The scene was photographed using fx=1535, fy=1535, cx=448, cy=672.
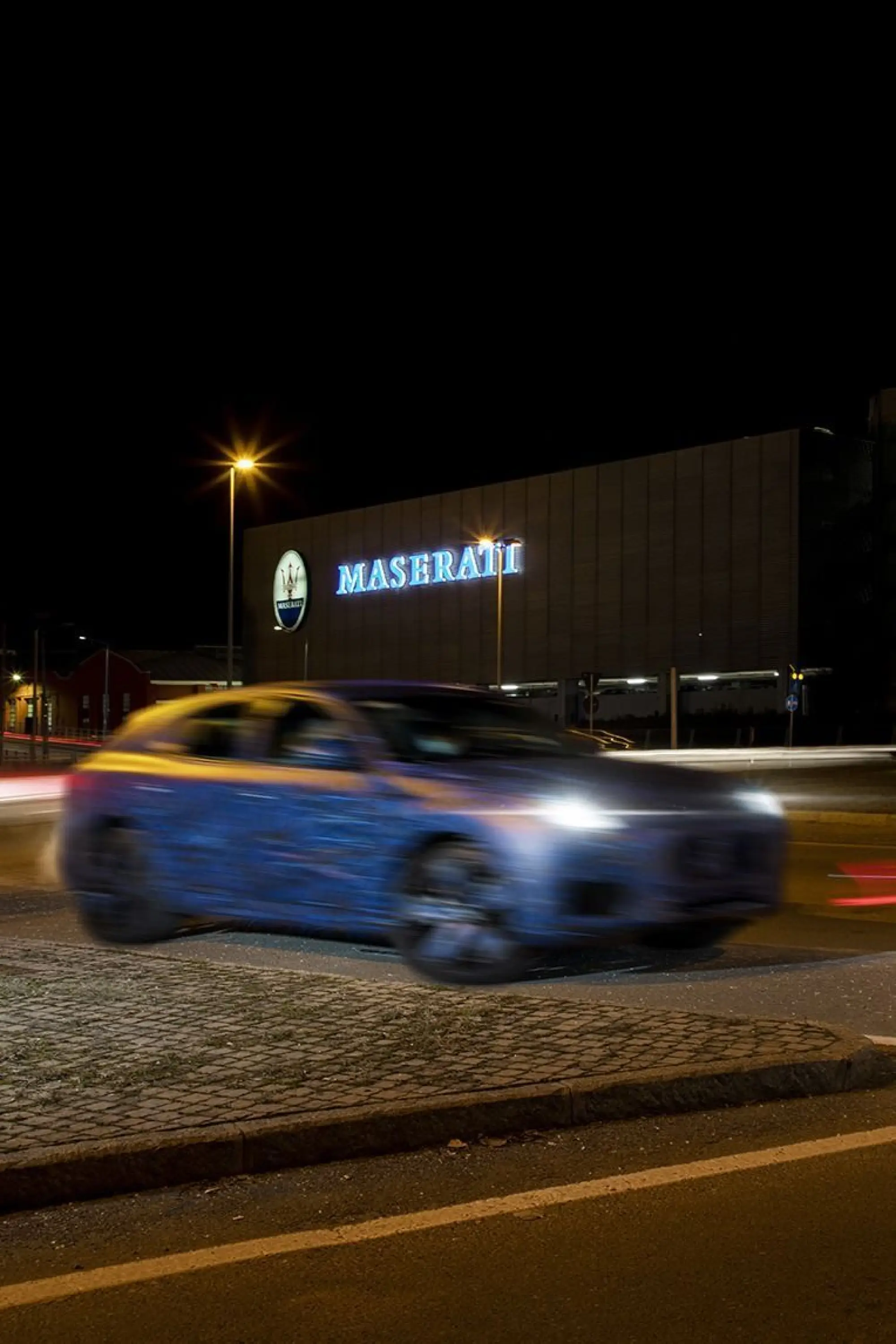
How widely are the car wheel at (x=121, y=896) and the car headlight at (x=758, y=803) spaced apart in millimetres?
3508

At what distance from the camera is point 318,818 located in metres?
8.53

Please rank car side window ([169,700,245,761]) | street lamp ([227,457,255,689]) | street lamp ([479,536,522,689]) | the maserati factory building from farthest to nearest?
the maserati factory building → street lamp ([479,536,522,689]) → street lamp ([227,457,255,689]) → car side window ([169,700,245,761])

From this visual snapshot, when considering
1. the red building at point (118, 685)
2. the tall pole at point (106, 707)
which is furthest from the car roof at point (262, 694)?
the red building at point (118, 685)

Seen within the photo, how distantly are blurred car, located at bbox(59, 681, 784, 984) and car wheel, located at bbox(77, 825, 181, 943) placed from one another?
0.04ft

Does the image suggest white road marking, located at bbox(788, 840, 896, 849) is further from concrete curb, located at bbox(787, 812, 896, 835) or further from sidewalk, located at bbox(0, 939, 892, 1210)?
sidewalk, located at bbox(0, 939, 892, 1210)

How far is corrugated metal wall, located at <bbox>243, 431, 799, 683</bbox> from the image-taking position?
6119 cm

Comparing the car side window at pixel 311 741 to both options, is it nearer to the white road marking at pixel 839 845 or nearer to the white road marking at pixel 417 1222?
the white road marking at pixel 417 1222

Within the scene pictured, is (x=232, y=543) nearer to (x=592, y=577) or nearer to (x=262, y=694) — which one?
(x=262, y=694)

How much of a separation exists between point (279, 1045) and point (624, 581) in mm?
61446

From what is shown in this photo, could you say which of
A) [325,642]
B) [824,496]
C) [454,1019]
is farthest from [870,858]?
[325,642]

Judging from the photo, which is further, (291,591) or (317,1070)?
(291,591)

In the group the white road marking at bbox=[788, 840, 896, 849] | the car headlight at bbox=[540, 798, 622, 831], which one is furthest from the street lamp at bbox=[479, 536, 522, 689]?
the car headlight at bbox=[540, 798, 622, 831]

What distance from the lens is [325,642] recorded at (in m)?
83.4

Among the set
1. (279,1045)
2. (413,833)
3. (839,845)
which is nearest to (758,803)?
(413,833)
